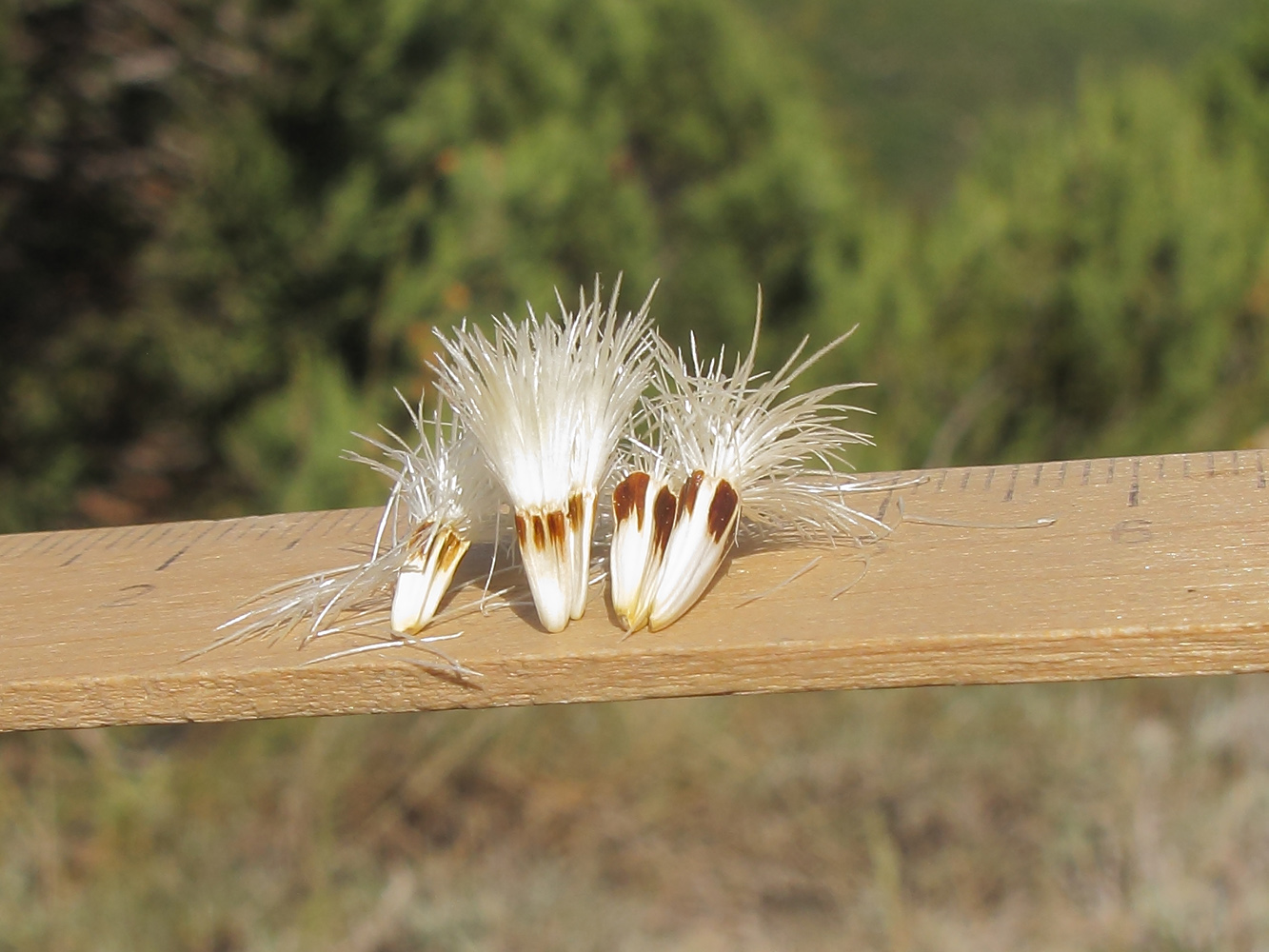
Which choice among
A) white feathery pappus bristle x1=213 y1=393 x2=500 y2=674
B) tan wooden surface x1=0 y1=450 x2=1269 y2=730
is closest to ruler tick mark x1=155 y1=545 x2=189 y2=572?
tan wooden surface x1=0 y1=450 x2=1269 y2=730

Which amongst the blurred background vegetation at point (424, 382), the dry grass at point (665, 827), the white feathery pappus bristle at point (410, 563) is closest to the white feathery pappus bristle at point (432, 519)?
the white feathery pappus bristle at point (410, 563)

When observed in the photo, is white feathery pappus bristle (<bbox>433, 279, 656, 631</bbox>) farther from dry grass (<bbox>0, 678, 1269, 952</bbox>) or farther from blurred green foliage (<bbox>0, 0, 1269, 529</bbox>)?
blurred green foliage (<bbox>0, 0, 1269, 529</bbox>)

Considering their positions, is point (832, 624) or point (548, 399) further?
point (548, 399)

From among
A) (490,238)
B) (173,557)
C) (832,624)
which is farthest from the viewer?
(490,238)

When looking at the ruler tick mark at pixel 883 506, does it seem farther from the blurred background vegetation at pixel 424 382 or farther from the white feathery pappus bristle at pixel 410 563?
the blurred background vegetation at pixel 424 382

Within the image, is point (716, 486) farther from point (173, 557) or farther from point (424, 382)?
point (424, 382)

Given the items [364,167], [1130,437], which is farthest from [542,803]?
[1130,437]

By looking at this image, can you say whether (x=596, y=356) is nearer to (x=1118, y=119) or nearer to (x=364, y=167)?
(x=364, y=167)

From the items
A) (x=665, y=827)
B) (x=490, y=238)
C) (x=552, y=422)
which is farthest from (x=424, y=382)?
(x=552, y=422)
